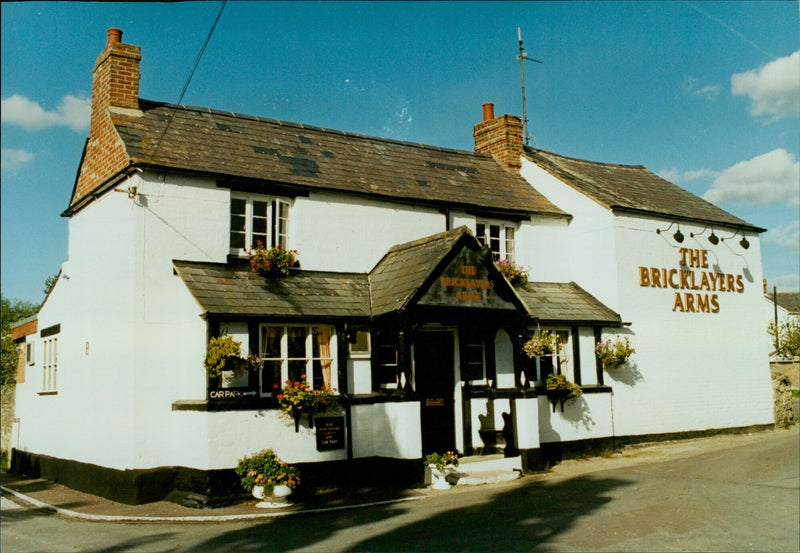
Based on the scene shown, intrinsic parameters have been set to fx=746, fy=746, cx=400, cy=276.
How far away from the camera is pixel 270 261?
47.2 feet

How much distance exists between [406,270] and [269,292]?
2.76 m

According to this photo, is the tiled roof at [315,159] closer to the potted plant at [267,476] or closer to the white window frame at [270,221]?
the white window frame at [270,221]

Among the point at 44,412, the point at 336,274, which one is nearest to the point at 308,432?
the point at 336,274

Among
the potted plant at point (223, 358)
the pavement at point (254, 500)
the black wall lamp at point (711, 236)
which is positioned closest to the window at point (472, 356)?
the pavement at point (254, 500)

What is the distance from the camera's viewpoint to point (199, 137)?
15.7 meters

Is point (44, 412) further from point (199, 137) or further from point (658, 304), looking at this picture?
point (658, 304)

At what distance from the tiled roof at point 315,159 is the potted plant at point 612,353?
12.0 ft

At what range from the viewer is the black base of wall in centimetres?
1259

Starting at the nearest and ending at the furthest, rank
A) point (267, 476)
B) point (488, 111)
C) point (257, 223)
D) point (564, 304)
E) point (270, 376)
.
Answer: point (267, 476) < point (270, 376) < point (257, 223) < point (564, 304) < point (488, 111)

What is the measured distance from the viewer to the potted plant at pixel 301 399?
13.2 metres

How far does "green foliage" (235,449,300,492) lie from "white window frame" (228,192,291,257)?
4179 millimetres

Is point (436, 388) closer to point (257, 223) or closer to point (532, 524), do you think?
point (257, 223)

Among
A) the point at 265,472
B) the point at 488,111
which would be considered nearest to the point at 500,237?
the point at 488,111

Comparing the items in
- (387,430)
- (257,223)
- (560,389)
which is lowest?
(387,430)
